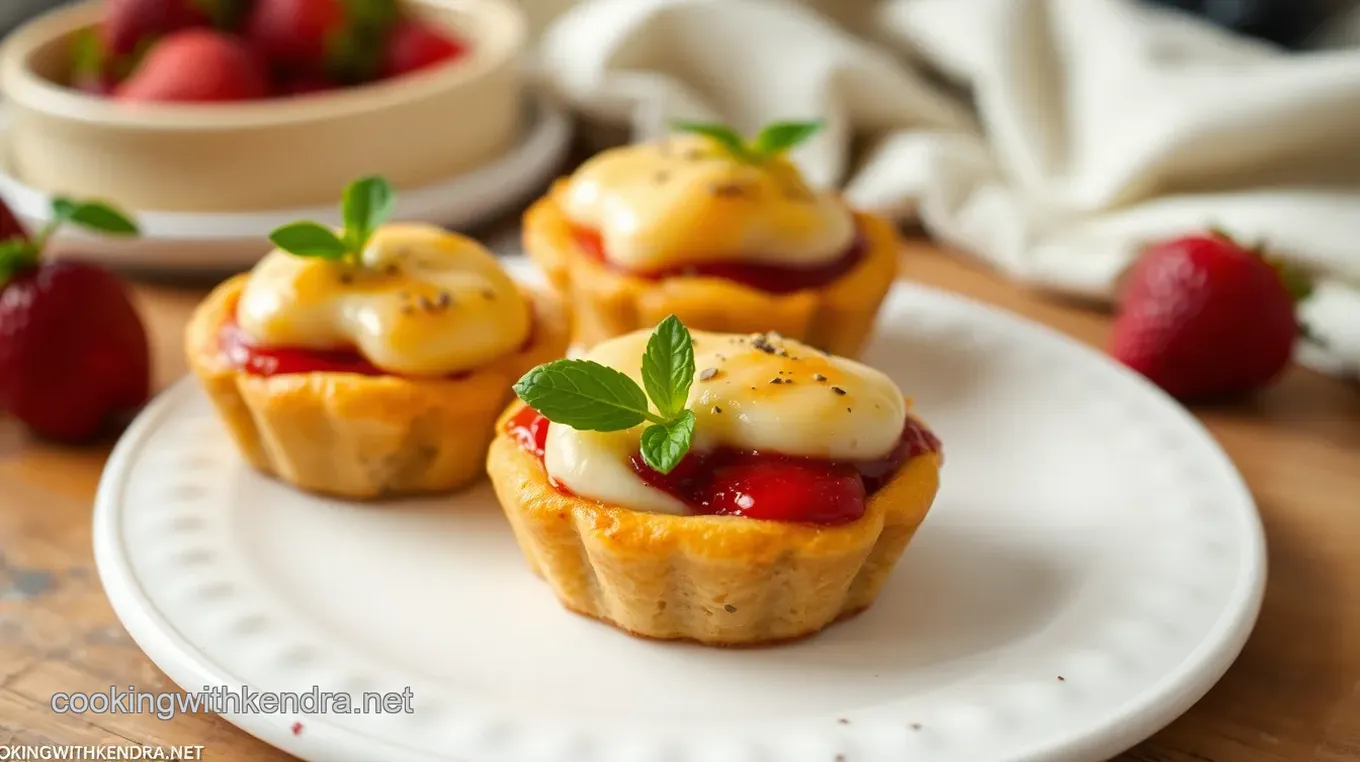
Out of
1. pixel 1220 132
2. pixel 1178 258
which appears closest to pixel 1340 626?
pixel 1178 258

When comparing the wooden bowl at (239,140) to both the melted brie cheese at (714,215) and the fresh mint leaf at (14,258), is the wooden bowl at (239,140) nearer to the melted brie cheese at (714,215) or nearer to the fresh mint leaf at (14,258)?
the fresh mint leaf at (14,258)

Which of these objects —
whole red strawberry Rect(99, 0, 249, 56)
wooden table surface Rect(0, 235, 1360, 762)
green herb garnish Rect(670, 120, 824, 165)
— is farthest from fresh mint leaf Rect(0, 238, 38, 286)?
green herb garnish Rect(670, 120, 824, 165)

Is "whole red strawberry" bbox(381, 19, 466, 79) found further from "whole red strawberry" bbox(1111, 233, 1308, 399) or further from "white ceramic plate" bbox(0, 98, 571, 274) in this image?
"whole red strawberry" bbox(1111, 233, 1308, 399)

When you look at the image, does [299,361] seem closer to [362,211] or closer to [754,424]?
[362,211]

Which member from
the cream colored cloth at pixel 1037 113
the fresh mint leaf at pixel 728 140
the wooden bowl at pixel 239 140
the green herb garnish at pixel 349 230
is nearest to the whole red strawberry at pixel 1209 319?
the cream colored cloth at pixel 1037 113

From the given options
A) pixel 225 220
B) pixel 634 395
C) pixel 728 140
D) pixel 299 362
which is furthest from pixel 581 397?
pixel 225 220

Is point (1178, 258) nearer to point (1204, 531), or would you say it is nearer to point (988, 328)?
point (988, 328)
